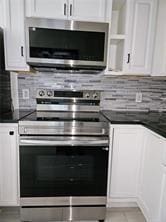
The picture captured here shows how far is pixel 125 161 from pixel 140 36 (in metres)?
1.25

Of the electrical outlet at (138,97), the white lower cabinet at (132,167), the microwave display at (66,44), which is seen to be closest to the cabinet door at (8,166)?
the microwave display at (66,44)

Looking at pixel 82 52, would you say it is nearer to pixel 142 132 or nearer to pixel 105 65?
pixel 105 65

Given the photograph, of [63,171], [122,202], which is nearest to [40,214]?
[63,171]

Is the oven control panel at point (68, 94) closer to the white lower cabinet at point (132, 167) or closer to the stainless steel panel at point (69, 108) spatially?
the stainless steel panel at point (69, 108)

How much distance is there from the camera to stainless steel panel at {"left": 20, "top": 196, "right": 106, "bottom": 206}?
5.36 feet

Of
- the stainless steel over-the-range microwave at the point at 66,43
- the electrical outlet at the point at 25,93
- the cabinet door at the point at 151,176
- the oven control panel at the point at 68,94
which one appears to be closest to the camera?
the cabinet door at the point at 151,176

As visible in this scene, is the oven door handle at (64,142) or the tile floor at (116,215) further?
the tile floor at (116,215)

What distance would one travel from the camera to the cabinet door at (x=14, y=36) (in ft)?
5.62

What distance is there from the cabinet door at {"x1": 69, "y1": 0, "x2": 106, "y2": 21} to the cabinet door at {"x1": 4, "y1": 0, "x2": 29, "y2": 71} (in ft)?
1.57

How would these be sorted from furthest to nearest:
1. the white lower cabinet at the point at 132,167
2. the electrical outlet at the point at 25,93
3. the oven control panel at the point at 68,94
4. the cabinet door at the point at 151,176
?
the electrical outlet at the point at 25,93
the oven control panel at the point at 68,94
the white lower cabinet at the point at 132,167
the cabinet door at the point at 151,176

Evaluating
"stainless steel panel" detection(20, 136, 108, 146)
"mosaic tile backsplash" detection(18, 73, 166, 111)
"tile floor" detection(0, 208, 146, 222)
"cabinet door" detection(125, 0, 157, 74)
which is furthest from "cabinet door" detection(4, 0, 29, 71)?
"tile floor" detection(0, 208, 146, 222)

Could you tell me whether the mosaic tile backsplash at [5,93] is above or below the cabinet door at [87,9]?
below

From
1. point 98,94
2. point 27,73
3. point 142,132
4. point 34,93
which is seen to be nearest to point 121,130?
point 142,132

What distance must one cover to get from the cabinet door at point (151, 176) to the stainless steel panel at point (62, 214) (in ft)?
1.30
